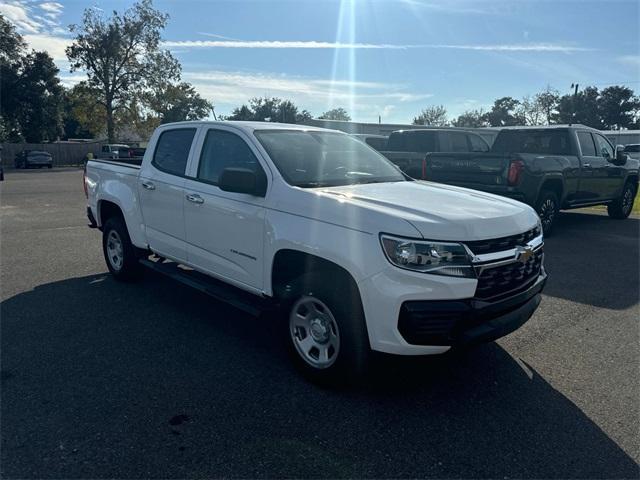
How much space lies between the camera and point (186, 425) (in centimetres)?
308

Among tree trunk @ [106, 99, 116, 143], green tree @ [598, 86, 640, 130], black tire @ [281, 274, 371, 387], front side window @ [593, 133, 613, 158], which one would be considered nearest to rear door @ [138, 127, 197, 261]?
black tire @ [281, 274, 371, 387]

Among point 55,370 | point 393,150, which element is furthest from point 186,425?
point 393,150

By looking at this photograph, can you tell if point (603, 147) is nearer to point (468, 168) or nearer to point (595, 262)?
point (468, 168)

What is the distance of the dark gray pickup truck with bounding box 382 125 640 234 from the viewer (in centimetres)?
849

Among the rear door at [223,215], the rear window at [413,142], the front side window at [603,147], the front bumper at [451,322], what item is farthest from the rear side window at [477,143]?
the front bumper at [451,322]

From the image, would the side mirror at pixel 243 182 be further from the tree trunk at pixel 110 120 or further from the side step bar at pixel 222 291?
the tree trunk at pixel 110 120

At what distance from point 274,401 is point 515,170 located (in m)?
6.57

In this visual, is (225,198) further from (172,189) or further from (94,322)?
(94,322)

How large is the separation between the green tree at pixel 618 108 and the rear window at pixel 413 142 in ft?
241

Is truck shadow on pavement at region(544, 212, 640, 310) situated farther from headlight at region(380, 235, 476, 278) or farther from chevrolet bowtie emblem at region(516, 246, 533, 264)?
headlight at region(380, 235, 476, 278)

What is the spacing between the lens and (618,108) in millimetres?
73812

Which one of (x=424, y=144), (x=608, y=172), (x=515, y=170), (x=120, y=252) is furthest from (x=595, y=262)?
(x=424, y=144)

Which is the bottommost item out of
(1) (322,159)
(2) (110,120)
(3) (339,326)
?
(3) (339,326)

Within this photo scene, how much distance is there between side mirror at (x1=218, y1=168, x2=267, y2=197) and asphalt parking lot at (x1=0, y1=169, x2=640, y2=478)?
139 centimetres
